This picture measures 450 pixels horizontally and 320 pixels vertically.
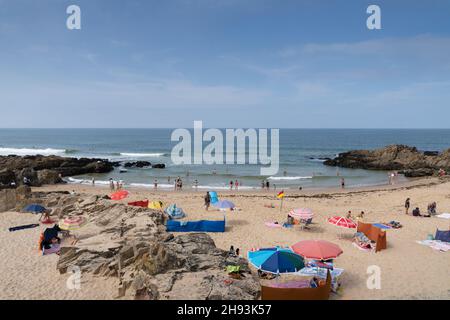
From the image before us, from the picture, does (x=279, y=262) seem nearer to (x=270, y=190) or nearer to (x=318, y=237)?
(x=318, y=237)

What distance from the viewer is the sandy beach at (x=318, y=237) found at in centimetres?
1027

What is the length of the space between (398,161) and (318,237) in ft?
143

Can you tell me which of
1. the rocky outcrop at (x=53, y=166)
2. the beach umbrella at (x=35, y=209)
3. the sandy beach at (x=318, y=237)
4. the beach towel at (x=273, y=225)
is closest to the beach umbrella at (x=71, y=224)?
the sandy beach at (x=318, y=237)

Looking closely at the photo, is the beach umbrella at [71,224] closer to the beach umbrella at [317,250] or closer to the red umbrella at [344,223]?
the beach umbrella at [317,250]

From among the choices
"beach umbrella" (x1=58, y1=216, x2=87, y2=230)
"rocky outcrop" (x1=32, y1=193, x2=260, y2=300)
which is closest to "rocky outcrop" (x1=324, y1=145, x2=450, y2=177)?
"rocky outcrop" (x1=32, y1=193, x2=260, y2=300)

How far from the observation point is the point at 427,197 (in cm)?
2577

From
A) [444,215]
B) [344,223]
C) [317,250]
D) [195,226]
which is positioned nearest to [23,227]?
[195,226]

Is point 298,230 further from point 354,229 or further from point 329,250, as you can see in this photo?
point 329,250

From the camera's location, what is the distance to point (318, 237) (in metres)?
16.2

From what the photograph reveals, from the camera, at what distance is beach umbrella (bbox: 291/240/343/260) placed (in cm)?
1109

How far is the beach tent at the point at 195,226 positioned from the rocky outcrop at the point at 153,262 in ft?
1.88
